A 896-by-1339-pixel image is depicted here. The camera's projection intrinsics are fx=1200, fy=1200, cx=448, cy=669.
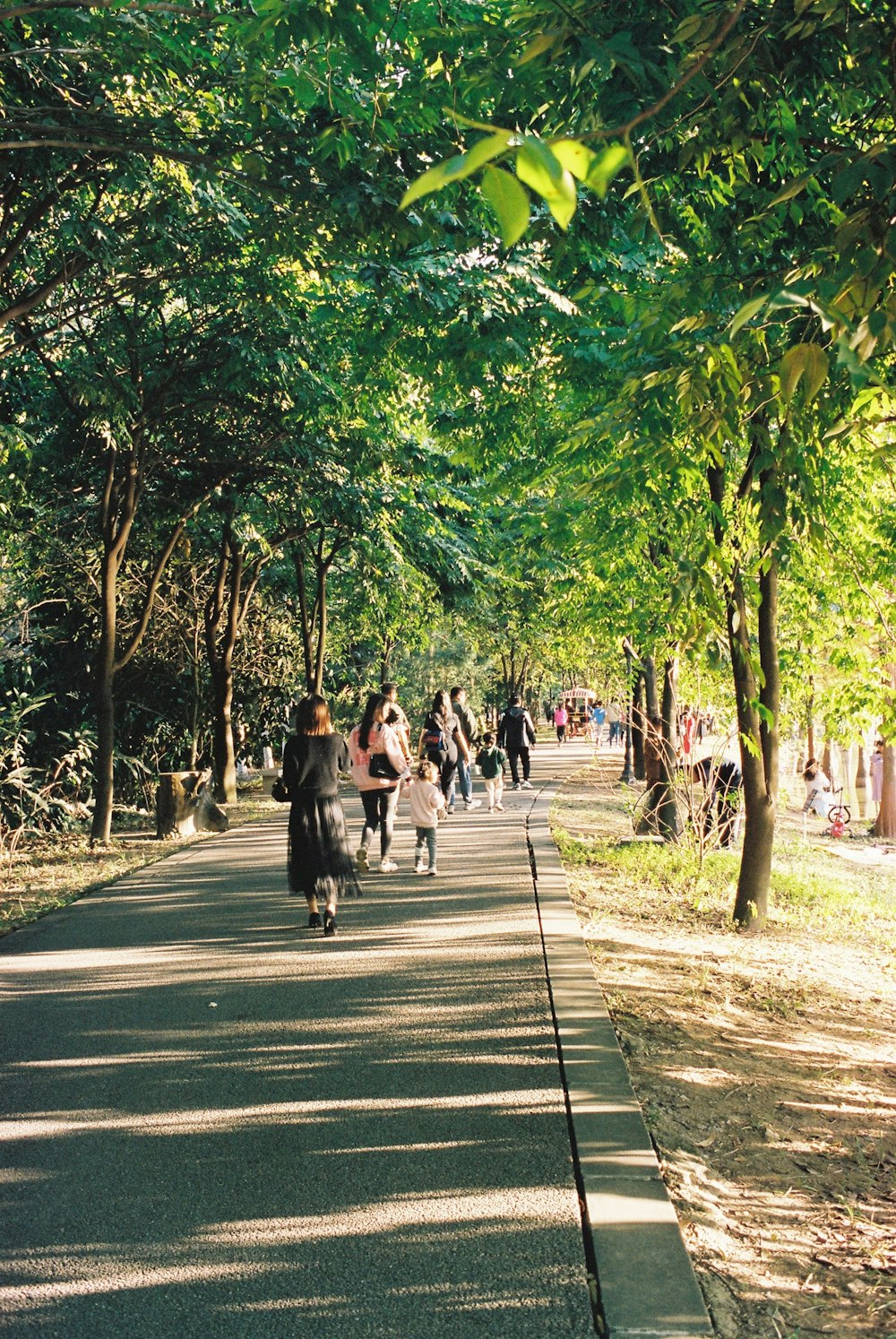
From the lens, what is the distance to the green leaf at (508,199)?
1.67 metres

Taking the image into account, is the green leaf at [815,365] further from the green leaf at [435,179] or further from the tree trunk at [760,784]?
the tree trunk at [760,784]

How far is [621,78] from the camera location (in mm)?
4941

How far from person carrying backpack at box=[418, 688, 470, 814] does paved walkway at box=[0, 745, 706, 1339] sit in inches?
280

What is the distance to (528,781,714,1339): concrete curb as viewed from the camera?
11.3 ft

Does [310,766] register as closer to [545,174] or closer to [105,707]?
[105,707]

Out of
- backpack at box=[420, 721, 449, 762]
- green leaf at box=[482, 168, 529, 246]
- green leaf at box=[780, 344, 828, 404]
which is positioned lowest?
backpack at box=[420, 721, 449, 762]

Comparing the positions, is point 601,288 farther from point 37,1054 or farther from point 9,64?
point 37,1054

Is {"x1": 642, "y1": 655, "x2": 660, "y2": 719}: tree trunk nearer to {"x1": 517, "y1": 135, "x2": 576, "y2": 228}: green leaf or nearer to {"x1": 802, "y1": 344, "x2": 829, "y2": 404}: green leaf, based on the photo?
{"x1": 802, "y1": 344, "x2": 829, "y2": 404}: green leaf

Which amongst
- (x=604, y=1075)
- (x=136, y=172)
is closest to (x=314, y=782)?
(x=604, y=1075)

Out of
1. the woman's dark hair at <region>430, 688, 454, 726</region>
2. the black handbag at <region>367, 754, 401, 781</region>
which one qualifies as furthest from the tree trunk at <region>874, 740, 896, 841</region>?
the black handbag at <region>367, 754, 401, 781</region>

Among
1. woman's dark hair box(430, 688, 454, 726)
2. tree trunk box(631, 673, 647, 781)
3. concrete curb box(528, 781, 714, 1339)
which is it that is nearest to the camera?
concrete curb box(528, 781, 714, 1339)

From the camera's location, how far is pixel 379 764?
471 inches

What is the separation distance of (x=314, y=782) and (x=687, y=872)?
4733 mm

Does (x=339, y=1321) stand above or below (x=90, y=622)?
below
